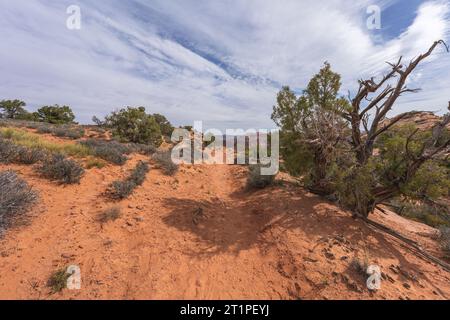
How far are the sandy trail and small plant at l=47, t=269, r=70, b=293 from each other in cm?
9

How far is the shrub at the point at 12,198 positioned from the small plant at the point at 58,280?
4.68ft

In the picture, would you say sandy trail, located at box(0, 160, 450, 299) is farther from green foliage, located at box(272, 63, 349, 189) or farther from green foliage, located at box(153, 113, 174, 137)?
green foliage, located at box(153, 113, 174, 137)

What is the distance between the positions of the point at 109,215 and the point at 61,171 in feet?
7.42

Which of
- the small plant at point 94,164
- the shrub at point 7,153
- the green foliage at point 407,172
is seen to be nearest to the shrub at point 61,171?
the shrub at point 7,153

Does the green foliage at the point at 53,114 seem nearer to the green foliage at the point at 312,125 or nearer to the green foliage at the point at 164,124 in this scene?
the green foliage at the point at 164,124

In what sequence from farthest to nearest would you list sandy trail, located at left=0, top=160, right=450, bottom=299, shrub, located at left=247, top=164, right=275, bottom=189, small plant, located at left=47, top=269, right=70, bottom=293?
shrub, located at left=247, top=164, right=275, bottom=189 → sandy trail, located at left=0, top=160, right=450, bottom=299 → small plant, located at left=47, top=269, right=70, bottom=293

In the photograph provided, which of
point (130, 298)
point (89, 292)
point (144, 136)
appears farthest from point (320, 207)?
point (144, 136)

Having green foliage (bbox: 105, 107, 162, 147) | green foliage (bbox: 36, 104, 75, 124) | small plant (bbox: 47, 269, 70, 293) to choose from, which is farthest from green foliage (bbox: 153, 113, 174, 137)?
small plant (bbox: 47, 269, 70, 293)

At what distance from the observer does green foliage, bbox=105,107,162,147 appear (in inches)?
517

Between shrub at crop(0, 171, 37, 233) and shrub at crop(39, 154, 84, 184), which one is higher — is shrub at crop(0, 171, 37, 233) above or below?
below

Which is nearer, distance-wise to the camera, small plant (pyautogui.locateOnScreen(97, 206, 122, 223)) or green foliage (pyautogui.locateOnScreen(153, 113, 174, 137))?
small plant (pyautogui.locateOnScreen(97, 206, 122, 223))

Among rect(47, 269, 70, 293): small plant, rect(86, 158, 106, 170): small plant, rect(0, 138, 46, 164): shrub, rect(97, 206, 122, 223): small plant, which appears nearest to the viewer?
rect(47, 269, 70, 293): small plant

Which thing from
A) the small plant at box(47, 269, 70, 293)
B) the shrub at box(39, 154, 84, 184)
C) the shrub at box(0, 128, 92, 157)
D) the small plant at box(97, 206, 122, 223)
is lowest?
the small plant at box(47, 269, 70, 293)
